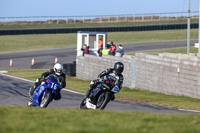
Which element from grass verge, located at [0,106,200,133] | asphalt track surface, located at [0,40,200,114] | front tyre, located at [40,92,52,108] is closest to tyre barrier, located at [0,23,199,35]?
asphalt track surface, located at [0,40,200,114]

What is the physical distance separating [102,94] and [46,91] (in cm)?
154

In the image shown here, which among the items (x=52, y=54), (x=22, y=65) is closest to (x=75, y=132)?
(x=22, y=65)

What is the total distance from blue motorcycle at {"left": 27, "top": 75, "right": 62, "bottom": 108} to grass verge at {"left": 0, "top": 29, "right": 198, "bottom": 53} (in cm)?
3746

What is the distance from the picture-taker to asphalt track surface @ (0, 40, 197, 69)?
36.4 meters

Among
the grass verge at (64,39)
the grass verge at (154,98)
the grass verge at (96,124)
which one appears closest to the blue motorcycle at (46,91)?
the grass verge at (96,124)

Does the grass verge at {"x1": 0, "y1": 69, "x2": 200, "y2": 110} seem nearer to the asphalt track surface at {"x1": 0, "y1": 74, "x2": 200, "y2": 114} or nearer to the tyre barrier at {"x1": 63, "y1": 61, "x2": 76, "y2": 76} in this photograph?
the asphalt track surface at {"x1": 0, "y1": 74, "x2": 200, "y2": 114}

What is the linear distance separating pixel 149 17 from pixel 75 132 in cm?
7012

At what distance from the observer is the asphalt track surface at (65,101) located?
46.1ft

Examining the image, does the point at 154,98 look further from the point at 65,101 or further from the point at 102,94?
the point at 102,94

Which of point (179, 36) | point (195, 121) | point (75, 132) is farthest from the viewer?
point (179, 36)

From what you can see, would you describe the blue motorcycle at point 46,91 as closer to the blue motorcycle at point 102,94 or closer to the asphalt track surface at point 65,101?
the blue motorcycle at point 102,94

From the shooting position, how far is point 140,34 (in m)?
59.7

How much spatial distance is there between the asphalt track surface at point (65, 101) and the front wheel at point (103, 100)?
2.53m

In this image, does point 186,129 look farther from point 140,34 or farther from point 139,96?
point 140,34
